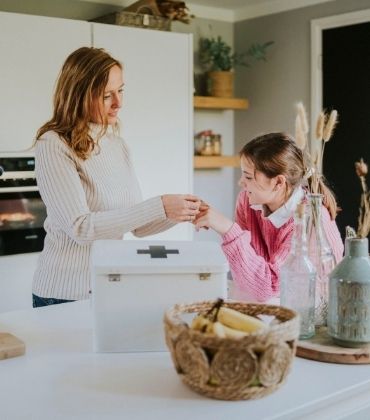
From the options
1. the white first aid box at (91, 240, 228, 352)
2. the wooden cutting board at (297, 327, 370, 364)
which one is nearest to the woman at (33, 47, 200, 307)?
the white first aid box at (91, 240, 228, 352)

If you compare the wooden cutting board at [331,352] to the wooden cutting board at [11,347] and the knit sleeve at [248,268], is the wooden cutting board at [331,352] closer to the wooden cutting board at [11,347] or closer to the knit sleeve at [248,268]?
the knit sleeve at [248,268]

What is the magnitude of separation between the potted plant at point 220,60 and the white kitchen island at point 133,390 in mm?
3353

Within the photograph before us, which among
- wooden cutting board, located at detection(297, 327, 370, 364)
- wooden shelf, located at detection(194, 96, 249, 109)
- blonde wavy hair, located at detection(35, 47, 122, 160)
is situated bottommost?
wooden cutting board, located at detection(297, 327, 370, 364)

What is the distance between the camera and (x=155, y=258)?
1.45 meters

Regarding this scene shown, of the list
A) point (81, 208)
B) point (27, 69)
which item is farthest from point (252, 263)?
point (27, 69)

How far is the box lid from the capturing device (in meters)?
1.39

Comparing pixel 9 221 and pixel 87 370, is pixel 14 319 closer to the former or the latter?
pixel 87 370

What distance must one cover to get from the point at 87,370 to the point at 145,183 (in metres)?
2.40

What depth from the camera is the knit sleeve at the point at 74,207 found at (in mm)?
1892

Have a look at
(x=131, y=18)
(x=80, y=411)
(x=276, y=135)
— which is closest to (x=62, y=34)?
(x=131, y=18)

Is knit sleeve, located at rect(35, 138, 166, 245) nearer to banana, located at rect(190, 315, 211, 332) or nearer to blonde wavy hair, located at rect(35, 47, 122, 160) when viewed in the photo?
blonde wavy hair, located at rect(35, 47, 122, 160)

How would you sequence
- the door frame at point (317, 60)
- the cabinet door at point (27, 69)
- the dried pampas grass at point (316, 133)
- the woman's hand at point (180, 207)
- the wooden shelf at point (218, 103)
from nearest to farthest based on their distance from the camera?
the dried pampas grass at point (316, 133) < the woman's hand at point (180, 207) < the cabinet door at point (27, 69) < the door frame at point (317, 60) < the wooden shelf at point (218, 103)

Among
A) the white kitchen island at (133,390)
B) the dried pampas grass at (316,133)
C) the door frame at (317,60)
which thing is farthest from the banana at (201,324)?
the door frame at (317,60)

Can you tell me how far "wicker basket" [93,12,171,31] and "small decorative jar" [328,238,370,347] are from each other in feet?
8.61
